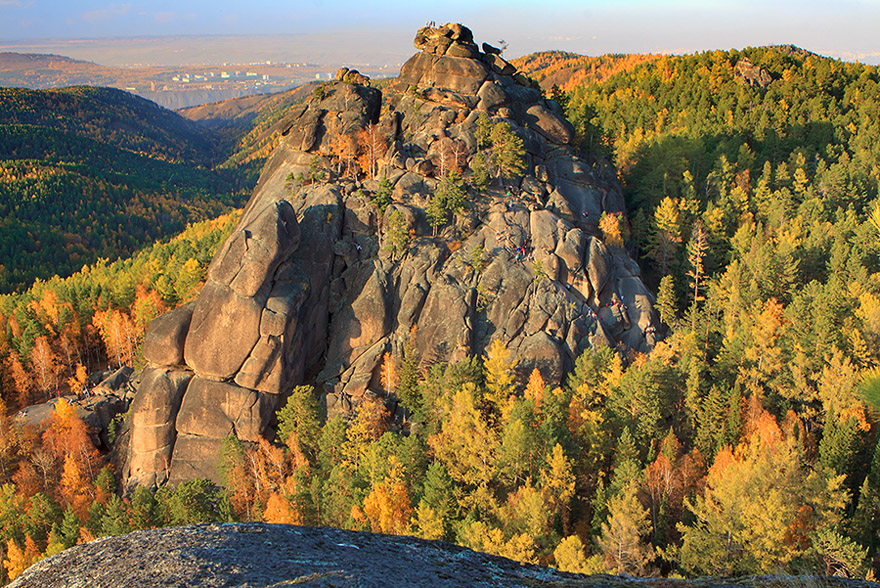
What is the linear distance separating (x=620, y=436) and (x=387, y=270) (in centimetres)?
2760

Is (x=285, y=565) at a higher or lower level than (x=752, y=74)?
lower

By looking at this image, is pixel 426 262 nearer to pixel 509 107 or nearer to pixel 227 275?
pixel 227 275

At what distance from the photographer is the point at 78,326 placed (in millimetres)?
70500

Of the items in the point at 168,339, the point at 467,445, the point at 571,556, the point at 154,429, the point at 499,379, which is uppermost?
the point at 168,339

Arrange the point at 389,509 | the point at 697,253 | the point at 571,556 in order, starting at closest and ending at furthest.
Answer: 1. the point at 571,556
2. the point at 389,509
3. the point at 697,253

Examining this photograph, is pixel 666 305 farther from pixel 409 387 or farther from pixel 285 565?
pixel 285 565

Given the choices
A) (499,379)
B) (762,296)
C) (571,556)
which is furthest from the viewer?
(762,296)

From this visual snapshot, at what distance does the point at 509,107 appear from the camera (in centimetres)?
6844

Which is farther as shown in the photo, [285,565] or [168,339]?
[168,339]

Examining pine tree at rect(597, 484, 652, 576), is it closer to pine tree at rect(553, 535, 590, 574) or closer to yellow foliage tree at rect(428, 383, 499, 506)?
pine tree at rect(553, 535, 590, 574)

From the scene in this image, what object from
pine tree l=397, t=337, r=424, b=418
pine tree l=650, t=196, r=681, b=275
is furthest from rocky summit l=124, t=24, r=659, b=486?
pine tree l=650, t=196, r=681, b=275

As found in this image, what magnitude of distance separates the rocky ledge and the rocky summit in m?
39.3

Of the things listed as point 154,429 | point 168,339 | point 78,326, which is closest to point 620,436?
point 168,339

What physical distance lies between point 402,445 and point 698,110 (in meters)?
95.1
